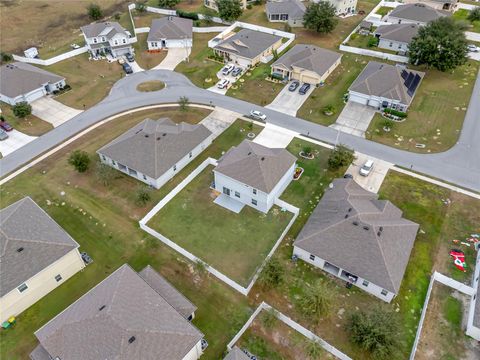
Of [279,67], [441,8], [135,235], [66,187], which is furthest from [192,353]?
[441,8]

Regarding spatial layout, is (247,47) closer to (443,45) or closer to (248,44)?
(248,44)

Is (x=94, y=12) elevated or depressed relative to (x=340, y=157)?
elevated

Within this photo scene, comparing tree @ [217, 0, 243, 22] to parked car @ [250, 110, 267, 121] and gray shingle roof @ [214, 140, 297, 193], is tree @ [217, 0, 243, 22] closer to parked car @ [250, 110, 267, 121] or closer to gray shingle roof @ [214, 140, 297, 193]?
parked car @ [250, 110, 267, 121]

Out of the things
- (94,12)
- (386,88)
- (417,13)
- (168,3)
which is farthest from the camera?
(168,3)

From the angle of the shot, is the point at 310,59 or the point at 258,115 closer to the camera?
the point at 258,115

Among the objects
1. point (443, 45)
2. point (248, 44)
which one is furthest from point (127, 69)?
point (443, 45)

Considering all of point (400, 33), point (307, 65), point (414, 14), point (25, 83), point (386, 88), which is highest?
point (414, 14)

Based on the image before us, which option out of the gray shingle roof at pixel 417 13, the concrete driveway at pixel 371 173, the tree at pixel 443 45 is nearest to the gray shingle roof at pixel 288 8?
the gray shingle roof at pixel 417 13

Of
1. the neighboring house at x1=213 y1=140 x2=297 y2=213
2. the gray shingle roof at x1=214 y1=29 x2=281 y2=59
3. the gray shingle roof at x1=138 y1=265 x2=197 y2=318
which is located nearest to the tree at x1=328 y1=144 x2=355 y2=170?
the neighboring house at x1=213 y1=140 x2=297 y2=213
